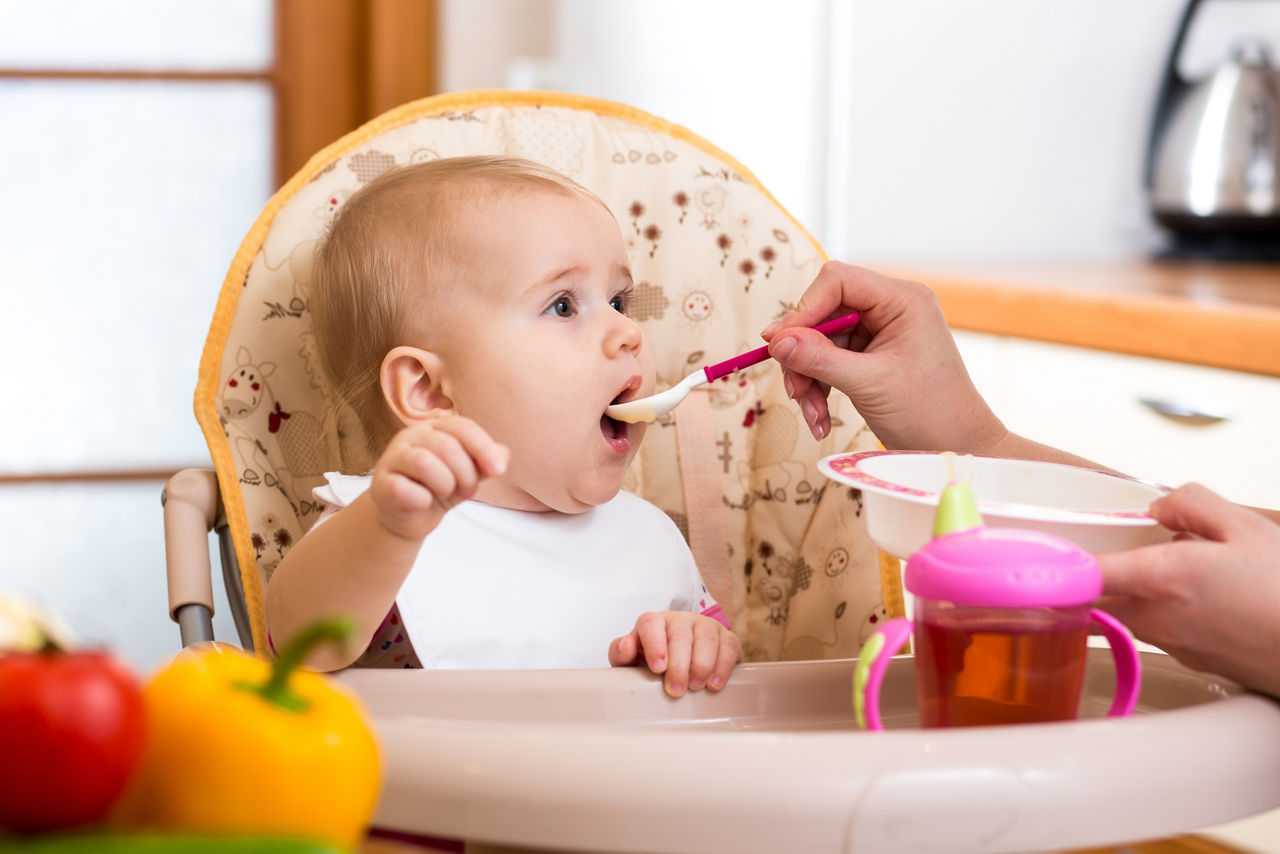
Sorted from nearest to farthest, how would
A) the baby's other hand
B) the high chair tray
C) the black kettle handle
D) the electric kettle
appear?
the high chair tray
the baby's other hand
the electric kettle
the black kettle handle

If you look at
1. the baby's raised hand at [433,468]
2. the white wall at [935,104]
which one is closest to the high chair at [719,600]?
the baby's raised hand at [433,468]

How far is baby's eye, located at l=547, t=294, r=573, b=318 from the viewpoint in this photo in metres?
0.96

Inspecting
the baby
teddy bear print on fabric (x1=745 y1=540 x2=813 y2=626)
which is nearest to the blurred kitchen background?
teddy bear print on fabric (x1=745 y1=540 x2=813 y2=626)

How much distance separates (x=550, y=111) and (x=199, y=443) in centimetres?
153

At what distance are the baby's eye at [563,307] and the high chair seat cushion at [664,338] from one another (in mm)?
158

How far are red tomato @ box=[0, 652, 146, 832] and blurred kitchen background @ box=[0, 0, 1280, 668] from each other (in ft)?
5.56

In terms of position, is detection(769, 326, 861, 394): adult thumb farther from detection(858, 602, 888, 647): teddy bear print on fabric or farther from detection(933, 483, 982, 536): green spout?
detection(933, 483, 982, 536): green spout

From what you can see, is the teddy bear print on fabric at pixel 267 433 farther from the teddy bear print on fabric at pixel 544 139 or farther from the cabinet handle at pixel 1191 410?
the cabinet handle at pixel 1191 410

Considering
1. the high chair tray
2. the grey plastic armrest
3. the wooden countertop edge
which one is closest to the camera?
the high chair tray

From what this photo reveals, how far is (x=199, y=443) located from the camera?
8.01 feet

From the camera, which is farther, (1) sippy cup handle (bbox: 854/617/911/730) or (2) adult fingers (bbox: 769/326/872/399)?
(2) adult fingers (bbox: 769/326/872/399)

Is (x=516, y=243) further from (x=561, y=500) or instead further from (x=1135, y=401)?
(x=1135, y=401)

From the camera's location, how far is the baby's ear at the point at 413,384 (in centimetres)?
96

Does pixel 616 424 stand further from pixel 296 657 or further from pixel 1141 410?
pixel 1141 410
